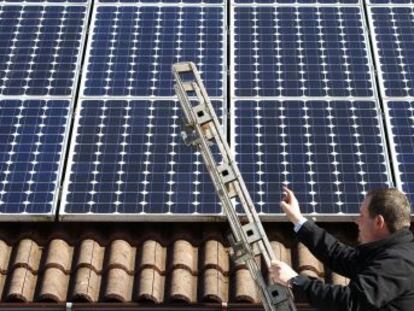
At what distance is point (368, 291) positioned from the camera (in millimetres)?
5102

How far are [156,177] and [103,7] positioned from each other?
3.24 meters

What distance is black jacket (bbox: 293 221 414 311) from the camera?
512 centimetres

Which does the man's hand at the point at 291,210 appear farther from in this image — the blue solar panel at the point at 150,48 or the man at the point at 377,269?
the blue solar panel at the point at 150,48

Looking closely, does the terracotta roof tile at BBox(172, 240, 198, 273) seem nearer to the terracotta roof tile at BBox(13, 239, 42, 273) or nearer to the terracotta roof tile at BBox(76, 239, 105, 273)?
the terracotta roof tile at BBox(76, 239, 105, 273)

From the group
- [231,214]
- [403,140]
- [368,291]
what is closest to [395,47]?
[403,140]

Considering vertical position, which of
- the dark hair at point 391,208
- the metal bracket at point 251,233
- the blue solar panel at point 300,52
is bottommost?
the dark hair at point 391,208

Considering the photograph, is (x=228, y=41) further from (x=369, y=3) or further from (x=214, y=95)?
(x=369, y=3)

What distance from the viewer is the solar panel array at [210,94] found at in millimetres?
8758

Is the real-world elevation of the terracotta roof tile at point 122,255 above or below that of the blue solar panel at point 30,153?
below

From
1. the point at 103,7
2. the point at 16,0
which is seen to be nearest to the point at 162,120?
the point at 103,7

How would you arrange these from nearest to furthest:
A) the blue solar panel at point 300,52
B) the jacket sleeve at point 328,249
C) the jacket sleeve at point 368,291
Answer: the jacket sleeve at point 368,291 → the jacket sleeve at point 328,249 → the blue solar panel at point 300,52

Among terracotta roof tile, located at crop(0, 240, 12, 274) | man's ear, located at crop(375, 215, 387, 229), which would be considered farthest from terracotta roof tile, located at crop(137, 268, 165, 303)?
man's ear, located at crop(375, 215, 387, 229)

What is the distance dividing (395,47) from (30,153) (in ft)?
16.1

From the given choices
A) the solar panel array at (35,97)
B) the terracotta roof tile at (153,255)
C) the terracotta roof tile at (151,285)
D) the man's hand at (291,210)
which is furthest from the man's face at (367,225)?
the solar panel array at (35,97)
